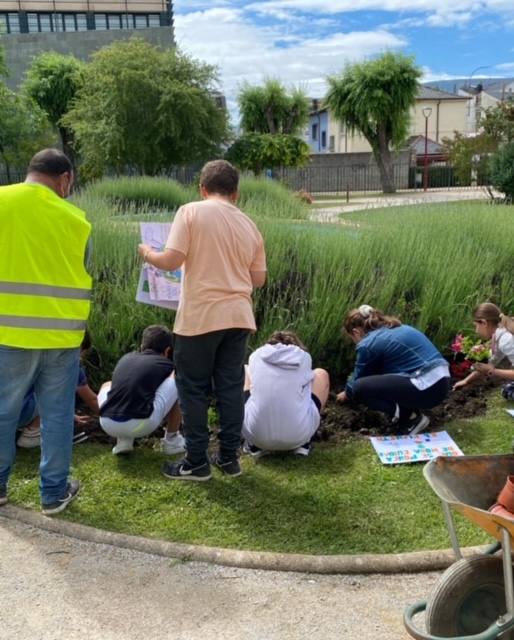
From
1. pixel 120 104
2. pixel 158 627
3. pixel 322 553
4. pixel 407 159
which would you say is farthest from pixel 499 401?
pixel 407 159

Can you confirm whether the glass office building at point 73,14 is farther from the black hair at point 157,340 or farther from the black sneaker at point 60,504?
the black sneaker at point 60,504

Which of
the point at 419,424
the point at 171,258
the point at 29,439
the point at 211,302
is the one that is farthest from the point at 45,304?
the point at 419,424

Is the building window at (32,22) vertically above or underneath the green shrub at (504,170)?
above

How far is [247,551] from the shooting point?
10.5ft

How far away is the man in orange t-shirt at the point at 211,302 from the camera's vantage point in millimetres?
3600

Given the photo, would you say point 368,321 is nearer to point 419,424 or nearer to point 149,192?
point 419,424

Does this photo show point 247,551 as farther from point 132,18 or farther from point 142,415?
point 132,18

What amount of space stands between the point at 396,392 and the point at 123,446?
1818 millimetres

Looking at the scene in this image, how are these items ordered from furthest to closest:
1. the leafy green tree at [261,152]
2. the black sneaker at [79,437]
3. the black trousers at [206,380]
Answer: the leafy green tree at [261,152] < the black sneaker at [79,437] < the black trousers at [206,380]

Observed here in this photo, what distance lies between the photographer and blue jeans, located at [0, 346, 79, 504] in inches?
135

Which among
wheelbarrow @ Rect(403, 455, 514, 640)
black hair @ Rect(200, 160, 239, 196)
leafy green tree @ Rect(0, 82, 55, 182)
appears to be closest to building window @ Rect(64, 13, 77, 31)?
leafy green tree @ Rect(0, 82, 55, 182)

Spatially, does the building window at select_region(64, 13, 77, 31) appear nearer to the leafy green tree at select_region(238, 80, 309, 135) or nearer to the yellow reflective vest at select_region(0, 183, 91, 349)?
the leafy green tree at select_region(238, 80, 309, 135)

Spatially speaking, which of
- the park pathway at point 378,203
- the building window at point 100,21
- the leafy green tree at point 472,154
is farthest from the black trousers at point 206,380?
Answer: the building window at point 100,21

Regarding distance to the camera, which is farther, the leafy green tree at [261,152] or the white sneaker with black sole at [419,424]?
the leafy green tree at [261,152]
